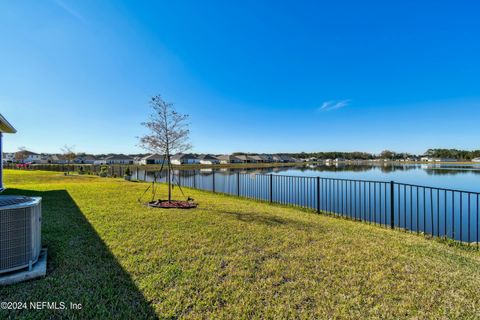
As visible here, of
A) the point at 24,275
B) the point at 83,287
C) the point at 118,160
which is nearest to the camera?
the point at 83,287

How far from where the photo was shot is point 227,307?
83.6 inches

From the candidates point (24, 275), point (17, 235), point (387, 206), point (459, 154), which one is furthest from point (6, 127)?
point (459, 154)

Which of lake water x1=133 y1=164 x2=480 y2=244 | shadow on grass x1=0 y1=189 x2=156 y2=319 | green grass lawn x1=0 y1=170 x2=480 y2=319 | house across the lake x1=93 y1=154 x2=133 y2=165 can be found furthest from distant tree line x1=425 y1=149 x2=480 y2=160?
house across the lake x1=93 y1=154 x2=133 y2=165

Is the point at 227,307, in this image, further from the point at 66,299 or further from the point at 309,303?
the point at 66,299

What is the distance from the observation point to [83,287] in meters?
2.38

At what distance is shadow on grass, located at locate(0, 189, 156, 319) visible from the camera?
202 centimetres

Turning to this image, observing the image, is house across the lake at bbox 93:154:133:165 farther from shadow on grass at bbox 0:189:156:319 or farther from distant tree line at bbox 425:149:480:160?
distant tree line at bbox 425:149:480:160

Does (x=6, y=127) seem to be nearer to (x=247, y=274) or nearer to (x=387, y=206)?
(x=247, y=274)

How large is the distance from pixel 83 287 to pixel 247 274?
5.81ft

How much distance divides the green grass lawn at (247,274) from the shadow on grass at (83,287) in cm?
1

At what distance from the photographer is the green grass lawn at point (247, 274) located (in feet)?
6.99

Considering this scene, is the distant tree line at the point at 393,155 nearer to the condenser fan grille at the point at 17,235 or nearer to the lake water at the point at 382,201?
the lake water at the point at 382,201

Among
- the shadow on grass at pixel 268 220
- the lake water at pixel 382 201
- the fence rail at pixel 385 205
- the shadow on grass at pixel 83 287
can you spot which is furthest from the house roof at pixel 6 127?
the shadow on grass at pixel 268 220

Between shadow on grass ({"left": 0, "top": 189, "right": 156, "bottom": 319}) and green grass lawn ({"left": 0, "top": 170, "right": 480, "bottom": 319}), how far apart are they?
10 mm
